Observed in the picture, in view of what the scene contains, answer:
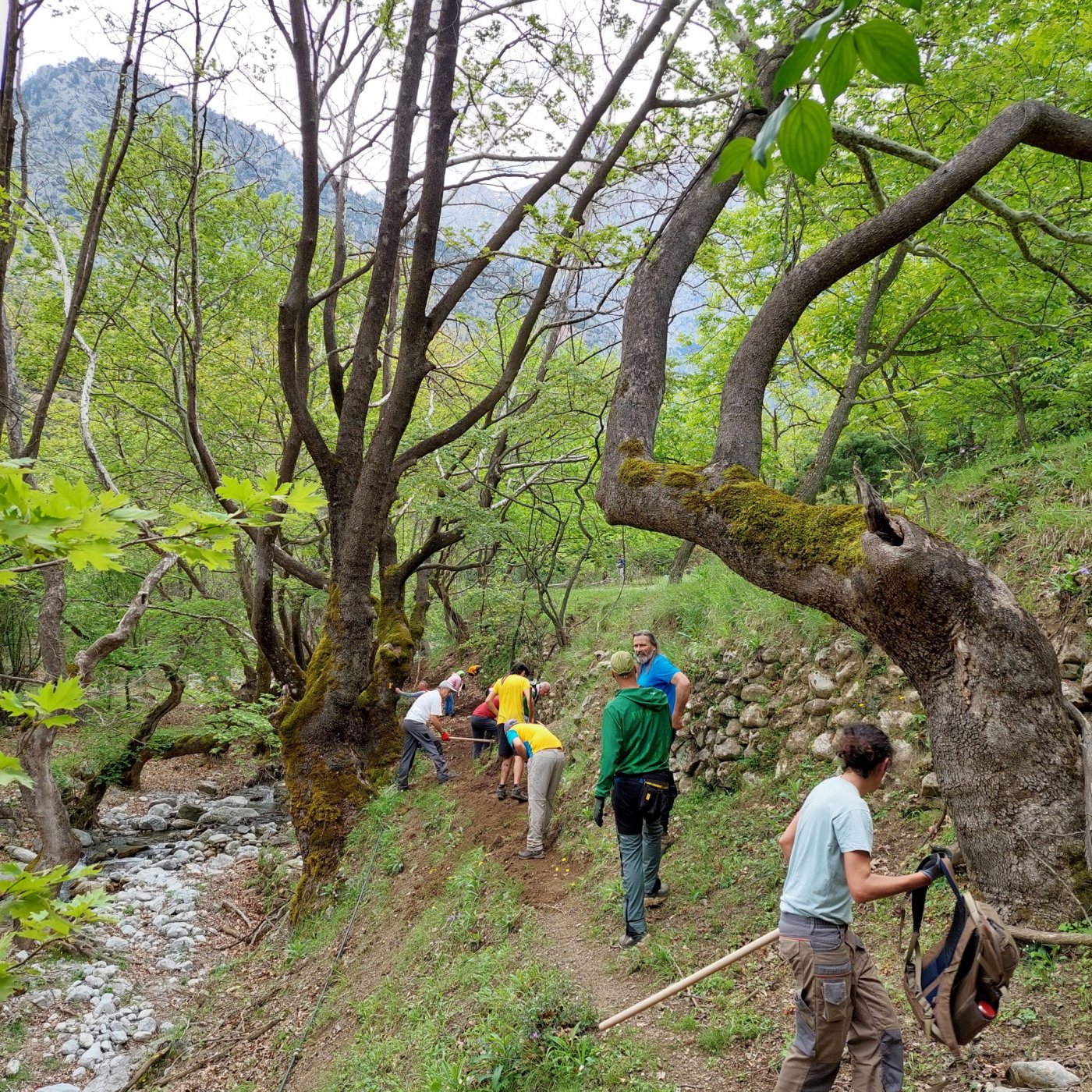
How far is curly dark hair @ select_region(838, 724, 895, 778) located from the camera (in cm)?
258

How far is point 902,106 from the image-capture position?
7.54 metres

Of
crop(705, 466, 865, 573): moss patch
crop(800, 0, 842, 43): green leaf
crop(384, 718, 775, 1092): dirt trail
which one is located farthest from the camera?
crop(384, 718, 775, 1092): dirt trail

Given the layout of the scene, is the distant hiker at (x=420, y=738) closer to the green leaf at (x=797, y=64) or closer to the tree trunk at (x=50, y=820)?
the tree trunk at (x=50, y=820)

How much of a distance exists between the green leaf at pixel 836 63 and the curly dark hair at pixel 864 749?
2.30 metres

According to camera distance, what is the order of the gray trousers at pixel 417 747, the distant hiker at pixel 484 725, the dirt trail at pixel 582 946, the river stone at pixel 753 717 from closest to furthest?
the dirt trail at pixel 582 946 → the river stone at pixel 753 717 → the gray trousers at pixel 417 747 → the distant hiker at pixel 484 725

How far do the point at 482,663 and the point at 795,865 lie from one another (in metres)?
11.7

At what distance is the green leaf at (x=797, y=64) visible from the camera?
0.76m

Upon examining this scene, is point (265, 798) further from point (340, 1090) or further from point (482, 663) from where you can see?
point (340, 1090)

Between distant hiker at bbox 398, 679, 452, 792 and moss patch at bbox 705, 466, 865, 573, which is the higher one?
moss patch at bbox 705, 466, 865, 573

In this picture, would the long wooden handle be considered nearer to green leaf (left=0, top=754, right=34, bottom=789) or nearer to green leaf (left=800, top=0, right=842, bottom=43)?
green leaf (left=0, top=754, right=34, bottom=789)

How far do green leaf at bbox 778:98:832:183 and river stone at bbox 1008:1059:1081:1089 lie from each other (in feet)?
10.8

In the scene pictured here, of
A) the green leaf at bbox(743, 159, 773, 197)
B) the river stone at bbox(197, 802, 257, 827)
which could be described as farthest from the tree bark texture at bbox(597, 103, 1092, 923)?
the river stone at bbox(197, 802, 257, 827)

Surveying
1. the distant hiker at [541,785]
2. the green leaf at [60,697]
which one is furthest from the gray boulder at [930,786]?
the green leaf at [60,697]

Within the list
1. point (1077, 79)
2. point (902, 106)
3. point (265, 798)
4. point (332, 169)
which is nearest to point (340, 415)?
point (332, 169)
